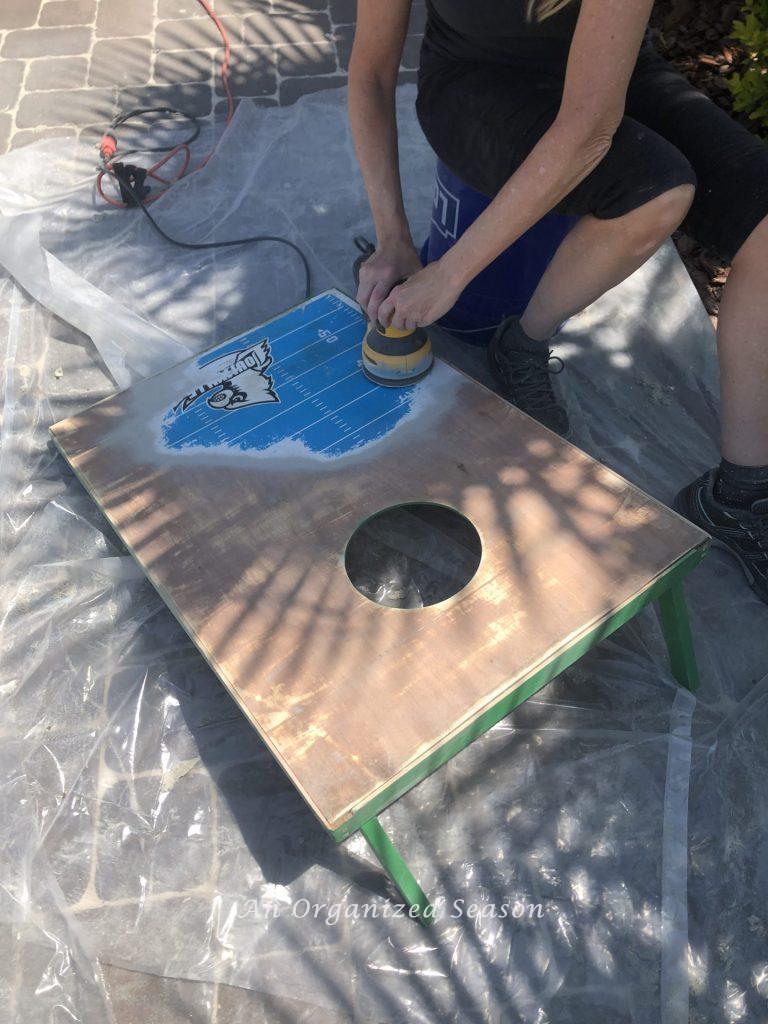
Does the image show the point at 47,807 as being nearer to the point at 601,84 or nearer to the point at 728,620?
the point at 728,620

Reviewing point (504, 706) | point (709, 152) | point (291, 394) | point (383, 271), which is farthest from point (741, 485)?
point (291, 394)

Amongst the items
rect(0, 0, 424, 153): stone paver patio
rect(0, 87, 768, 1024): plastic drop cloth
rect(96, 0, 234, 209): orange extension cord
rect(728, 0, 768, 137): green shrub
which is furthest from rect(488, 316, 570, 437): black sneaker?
rect(0, 0, 424, 153): stone paver patio

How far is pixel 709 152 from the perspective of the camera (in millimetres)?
1901

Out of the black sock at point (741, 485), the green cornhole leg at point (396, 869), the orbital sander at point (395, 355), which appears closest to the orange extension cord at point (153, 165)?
the orbital sander at point (395, 355)

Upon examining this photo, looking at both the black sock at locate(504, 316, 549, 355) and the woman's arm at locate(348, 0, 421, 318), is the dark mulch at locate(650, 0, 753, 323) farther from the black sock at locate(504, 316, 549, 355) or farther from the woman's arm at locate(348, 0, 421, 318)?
the woman's arm at locate(348, 0, 421, 318)

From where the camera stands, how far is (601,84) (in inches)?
61.3

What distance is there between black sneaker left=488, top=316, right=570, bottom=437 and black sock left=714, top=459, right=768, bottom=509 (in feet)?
1.43

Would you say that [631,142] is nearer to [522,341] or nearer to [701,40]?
[522,341]

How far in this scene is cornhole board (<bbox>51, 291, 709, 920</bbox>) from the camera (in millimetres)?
1462

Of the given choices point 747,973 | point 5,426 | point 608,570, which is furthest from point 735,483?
point 5,426

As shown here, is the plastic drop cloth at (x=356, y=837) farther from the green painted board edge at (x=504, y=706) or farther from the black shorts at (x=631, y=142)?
the black shorts at (x=631, y=142)

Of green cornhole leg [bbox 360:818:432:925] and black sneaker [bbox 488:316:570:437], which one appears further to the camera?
black sneaker [bbox 488:316:570:437]

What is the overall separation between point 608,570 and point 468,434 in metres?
0.49

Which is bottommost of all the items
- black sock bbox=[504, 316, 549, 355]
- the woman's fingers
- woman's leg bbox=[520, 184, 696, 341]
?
black sock bbox=[504, 316, 549, 355]
